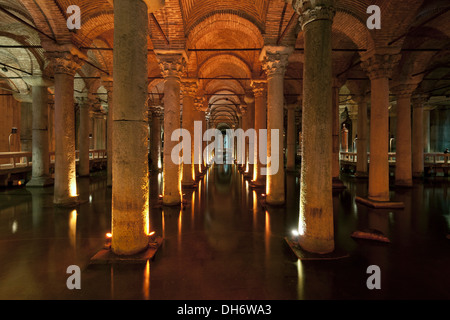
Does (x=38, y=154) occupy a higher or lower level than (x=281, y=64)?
lower

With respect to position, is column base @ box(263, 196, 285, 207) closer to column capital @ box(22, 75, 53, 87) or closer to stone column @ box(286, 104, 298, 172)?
stone column @ box(286, 104, 298, 172)

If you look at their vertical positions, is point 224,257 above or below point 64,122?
below

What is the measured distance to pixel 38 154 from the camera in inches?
446

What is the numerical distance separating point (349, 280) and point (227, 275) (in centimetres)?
182

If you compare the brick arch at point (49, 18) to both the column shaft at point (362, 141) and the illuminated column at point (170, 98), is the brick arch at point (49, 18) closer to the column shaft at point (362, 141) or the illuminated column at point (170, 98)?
the illuminated column at point (170, 98)

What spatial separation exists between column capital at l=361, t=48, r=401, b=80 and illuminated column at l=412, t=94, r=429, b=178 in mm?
8390

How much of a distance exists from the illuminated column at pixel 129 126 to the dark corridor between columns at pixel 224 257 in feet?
2.11

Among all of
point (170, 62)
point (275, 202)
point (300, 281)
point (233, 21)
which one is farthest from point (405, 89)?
point (300, 281)

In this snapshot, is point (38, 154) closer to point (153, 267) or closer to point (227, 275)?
point (153, 267)

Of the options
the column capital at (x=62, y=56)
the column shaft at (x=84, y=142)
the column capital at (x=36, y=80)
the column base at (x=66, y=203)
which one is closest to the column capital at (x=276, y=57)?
the column capital at (x=62, y=56)

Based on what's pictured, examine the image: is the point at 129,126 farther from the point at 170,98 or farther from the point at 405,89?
the point at 405,89

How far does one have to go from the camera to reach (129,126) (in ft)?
13.0

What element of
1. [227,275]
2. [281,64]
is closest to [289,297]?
[227,275]

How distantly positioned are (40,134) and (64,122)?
195 inches
